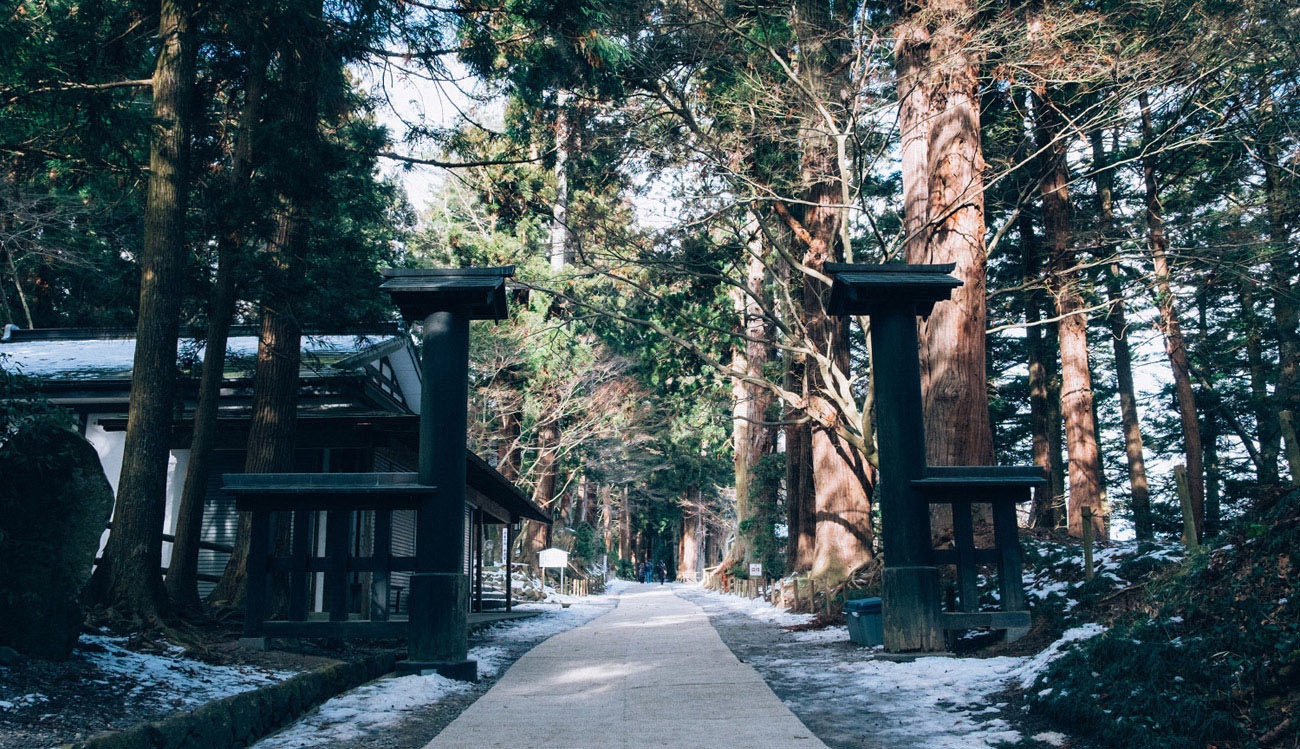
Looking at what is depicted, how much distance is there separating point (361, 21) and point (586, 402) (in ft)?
55.8

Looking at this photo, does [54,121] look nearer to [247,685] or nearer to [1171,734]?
[247,685]

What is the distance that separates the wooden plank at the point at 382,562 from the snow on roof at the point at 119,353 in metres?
6.18

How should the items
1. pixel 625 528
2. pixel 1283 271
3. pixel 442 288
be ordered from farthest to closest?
pixel 625 528 → pixel 1283 271 → pixel 442 288

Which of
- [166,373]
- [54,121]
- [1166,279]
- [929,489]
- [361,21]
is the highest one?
[361,21]

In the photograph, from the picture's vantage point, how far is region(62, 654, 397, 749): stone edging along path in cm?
430

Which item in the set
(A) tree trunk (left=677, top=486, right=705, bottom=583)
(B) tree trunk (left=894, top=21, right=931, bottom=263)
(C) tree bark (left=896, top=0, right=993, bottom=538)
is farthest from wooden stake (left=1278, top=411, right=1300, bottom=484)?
(A) tree trunk (left=677, top=486, right=705, bottom=583)

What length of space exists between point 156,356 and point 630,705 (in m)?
5.82

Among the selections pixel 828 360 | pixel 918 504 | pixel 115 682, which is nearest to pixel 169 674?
pixel 115 682

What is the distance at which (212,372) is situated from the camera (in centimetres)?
1065

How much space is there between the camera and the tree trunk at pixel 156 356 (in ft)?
26.1

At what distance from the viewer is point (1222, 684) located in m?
4.70

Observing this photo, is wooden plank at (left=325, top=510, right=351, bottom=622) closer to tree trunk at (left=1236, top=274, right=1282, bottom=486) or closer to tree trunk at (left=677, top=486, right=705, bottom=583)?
tree trunk at (left=1236, top=274, right=1282, bottom=486)

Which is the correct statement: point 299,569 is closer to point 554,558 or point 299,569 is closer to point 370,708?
point 370,708

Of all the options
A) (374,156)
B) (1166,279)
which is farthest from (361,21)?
(1166,279)
